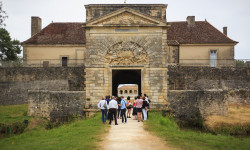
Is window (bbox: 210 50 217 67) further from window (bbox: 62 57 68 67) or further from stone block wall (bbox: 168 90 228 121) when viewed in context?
window (bbox: 62 57 68 67)

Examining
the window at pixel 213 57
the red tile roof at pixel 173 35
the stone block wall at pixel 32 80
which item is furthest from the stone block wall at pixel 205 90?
the stone block wall at pixel 32 80

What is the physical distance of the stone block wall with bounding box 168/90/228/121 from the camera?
57.3 feet

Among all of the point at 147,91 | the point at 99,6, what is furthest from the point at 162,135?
the point at 99,6

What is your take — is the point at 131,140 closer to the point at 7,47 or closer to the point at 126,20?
the point at 126,20

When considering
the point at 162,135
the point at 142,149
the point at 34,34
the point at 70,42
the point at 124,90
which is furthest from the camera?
the point at 124,90

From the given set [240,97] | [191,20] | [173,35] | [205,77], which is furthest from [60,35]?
[240,97]

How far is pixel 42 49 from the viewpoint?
95.6ft

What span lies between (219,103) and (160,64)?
165 inches

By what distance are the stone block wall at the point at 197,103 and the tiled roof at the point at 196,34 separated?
11930 millimetres

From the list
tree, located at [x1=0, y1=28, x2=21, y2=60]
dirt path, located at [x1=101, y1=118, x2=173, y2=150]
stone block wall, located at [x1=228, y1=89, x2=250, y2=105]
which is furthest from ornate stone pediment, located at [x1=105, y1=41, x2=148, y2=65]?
tree, located at [x1=0, y1=28, x2=21, y2=60]

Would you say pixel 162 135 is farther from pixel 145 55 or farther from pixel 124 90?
pixel 124 90

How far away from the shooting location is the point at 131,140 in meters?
9.70

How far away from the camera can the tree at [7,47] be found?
30.9m

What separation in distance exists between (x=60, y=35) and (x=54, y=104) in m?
14.2
